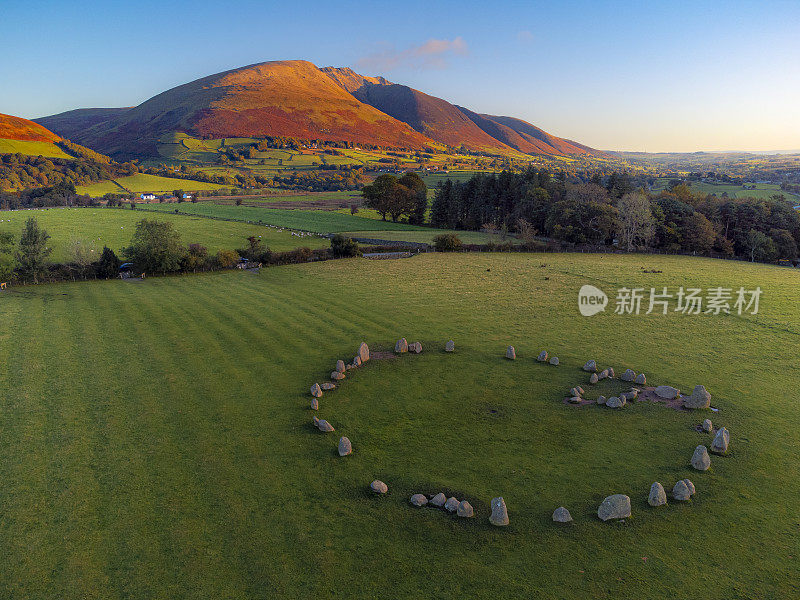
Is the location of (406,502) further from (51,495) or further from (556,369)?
(556,369)

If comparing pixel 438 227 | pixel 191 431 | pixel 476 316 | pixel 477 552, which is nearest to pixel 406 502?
pixel 477 552

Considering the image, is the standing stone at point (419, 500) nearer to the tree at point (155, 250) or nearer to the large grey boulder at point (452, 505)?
the large grey boulder at point (452, 505)

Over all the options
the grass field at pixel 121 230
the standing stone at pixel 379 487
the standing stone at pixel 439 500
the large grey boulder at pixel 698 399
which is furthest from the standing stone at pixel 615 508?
the grass field at pixel 121 230

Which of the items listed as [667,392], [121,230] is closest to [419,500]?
[667,392]

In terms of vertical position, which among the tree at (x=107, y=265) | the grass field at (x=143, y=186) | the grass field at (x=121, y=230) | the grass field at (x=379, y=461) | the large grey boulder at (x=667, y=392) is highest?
the grass field at (x=143, y=186)

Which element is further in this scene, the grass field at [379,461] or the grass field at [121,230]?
the grass field at [121,230]

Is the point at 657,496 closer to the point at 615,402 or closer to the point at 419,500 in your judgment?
the point at 615,402

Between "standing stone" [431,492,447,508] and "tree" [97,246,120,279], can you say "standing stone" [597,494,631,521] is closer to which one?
"standing stone" [431,492,447,508]
